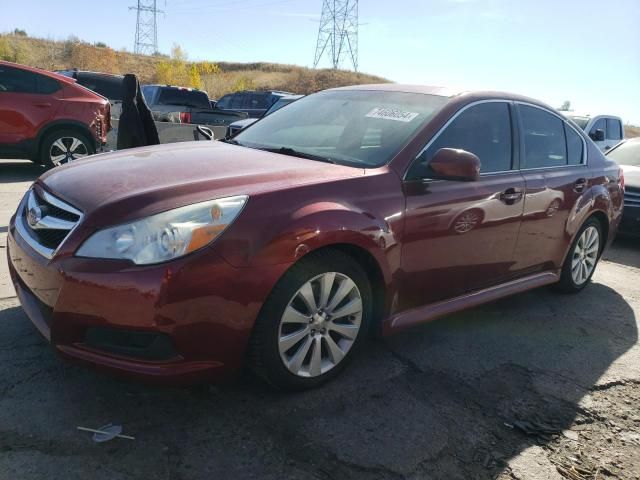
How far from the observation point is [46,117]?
795cm

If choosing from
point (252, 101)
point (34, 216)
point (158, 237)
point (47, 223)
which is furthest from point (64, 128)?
point (252, 101)

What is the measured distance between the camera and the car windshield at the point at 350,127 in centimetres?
323

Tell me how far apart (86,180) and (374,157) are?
1.55 metres

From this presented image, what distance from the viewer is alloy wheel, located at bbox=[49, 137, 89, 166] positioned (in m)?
8.10

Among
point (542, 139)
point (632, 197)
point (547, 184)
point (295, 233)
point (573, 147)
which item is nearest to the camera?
point (295, 233)

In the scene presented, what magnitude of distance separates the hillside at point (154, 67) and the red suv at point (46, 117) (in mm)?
37270

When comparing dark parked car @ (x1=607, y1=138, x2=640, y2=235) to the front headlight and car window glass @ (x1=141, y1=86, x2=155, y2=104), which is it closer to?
the front headlight

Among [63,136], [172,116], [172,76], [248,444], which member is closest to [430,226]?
[248,444]

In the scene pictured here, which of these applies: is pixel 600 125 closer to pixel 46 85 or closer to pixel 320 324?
pixel 46 85

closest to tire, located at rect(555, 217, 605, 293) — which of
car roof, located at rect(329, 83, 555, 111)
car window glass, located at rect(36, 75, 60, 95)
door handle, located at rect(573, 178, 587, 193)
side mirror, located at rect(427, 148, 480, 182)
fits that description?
door handle, located at rect(573, 178, 587, 193)

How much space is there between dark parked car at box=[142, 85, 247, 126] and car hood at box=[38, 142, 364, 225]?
8603mm

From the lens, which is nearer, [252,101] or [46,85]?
[46,85]

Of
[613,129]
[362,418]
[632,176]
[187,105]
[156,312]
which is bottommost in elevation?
[362,418]

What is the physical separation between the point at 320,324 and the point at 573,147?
299 cm
